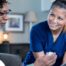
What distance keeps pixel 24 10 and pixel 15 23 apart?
370 mm

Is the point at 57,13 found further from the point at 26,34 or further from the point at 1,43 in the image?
the point at 26,34

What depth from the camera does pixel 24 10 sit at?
17.8 ft

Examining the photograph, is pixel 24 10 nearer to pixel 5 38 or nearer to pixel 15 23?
pixel 15 23

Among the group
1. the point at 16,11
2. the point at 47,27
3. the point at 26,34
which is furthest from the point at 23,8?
the point at 47,27

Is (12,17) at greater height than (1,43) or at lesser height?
greater

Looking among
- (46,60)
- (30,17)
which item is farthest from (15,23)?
(46,60)

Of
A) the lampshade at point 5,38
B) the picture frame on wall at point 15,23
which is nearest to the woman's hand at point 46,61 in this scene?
the lampshade at point 5,38

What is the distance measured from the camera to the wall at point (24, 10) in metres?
5.34

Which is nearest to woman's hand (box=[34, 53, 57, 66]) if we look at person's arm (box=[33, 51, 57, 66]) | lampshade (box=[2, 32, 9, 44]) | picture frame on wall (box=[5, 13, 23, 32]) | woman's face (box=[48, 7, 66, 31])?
person's arm (box=[33, 51, 57, 66])

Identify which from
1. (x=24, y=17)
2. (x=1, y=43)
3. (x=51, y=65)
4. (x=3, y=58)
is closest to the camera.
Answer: (x=3, y=58)

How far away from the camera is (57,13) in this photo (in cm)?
179

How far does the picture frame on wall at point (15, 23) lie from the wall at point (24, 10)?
0.37 ft

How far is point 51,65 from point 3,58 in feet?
1.13

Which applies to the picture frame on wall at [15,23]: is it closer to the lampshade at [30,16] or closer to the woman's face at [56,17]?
the lampshade at [30,16]
